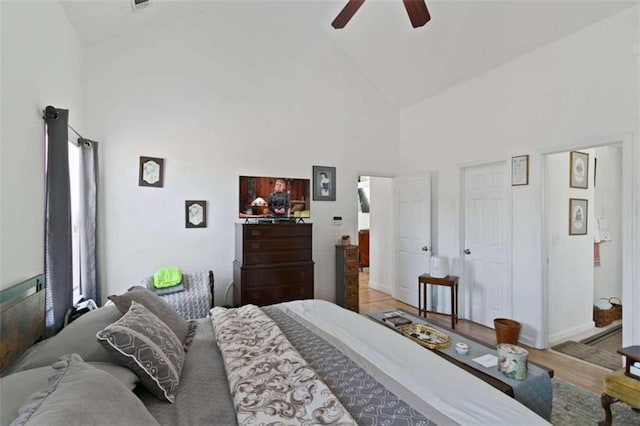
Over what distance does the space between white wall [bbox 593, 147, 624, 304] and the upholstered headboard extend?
5.56 metres

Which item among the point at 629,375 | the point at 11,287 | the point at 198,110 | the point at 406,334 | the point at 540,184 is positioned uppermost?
the point at 198,110

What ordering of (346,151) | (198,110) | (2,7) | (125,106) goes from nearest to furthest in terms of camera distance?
(2,7) → (125,106) → (198,110) → (346,151)

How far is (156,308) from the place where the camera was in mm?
1674

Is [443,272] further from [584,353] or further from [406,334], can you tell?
[406,334]

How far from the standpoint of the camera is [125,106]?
3.35 meters

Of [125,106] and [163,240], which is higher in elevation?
[125,106]

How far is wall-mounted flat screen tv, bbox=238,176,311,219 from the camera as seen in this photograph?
153 inches

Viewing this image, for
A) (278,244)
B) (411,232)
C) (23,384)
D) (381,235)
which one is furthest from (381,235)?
(23,384)

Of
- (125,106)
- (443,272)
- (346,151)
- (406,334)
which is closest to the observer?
(406,334)

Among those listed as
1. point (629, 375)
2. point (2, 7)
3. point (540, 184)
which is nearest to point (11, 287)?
point (2, 7)

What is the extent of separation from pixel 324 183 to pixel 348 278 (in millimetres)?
1399

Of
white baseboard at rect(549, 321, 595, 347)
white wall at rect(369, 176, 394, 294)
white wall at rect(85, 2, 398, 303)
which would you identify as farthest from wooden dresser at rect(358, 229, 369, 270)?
white baseboard at rect(549, 321, 595, 347)

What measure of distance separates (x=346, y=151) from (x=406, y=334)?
9.77ft

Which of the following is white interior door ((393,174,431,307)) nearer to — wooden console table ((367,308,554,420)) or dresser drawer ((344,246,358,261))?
dresser drawer ((344,246,358,261))
